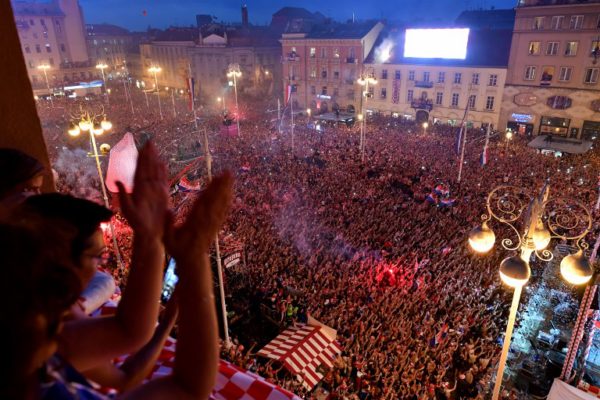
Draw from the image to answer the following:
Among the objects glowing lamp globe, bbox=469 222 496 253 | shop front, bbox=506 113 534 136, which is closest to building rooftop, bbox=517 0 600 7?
shop front, bbox=506 113 534 136

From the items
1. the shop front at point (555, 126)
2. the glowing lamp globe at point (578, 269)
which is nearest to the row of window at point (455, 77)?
the shop front at point (555, 126)

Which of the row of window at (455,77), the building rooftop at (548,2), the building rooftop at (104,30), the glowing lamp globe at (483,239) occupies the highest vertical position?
the building rooftop at (104,30)

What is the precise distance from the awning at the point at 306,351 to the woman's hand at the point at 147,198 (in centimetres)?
802

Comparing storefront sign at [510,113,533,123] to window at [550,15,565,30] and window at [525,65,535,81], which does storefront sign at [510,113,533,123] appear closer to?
window at [525,65,535,81]

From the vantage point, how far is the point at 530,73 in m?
34.8

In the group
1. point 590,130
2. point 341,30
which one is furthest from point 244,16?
point 590,130

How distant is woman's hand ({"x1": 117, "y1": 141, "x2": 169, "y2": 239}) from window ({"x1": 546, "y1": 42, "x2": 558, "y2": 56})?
1603 inches

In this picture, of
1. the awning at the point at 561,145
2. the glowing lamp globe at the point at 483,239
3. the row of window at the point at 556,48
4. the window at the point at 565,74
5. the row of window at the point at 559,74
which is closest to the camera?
the glowing lamp globe at the point at 483,239

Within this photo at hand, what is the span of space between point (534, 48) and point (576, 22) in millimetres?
3385

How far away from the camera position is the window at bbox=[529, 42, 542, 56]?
112ft

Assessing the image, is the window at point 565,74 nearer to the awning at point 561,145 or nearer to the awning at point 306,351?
the awning at point 561,145

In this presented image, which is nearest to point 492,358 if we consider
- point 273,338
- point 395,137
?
point 273,338

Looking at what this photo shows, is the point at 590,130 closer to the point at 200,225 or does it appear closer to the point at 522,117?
the point at 522,117

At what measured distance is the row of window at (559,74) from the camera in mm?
31891
